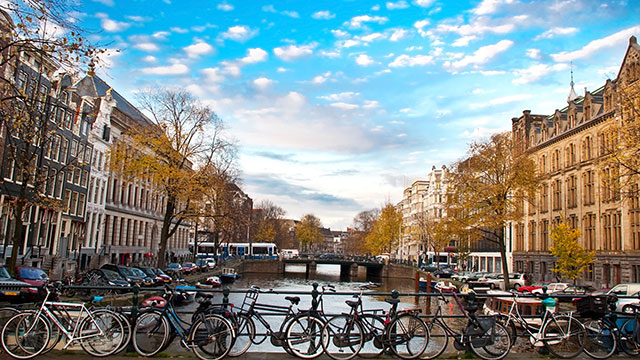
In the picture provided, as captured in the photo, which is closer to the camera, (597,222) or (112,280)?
(112,280)

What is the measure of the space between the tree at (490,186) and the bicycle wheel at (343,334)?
41.7 metres

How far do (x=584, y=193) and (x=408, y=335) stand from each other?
185 feet

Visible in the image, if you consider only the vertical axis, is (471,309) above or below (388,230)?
below

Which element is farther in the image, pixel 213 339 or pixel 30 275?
pixel 30 275

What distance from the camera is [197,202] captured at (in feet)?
157

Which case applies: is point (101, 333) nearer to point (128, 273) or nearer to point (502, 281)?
point (128, 273)

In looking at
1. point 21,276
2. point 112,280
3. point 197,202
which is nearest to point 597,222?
point 197,202

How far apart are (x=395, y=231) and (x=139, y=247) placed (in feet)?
196

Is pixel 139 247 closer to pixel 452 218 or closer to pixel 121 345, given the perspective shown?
pixel 452 218

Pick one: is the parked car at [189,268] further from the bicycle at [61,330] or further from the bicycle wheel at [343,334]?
the bicycle wheel at [343,334]

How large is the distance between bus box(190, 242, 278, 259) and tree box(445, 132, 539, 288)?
207ft

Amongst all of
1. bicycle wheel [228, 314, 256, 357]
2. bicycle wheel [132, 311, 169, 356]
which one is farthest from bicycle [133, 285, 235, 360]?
bicycle wheel [228, 314, 256, 357]

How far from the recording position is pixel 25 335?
9961 millimetres

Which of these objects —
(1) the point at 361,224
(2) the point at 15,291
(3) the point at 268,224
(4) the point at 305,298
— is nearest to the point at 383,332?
(2) the point at 15,291
